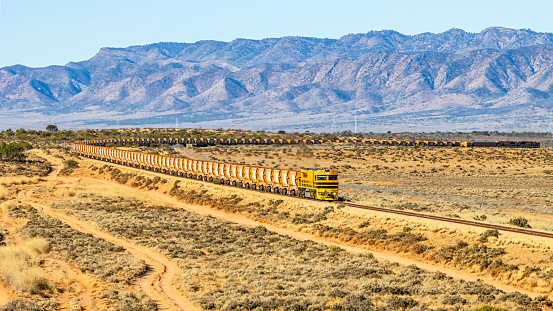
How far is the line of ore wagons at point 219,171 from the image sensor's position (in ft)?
185

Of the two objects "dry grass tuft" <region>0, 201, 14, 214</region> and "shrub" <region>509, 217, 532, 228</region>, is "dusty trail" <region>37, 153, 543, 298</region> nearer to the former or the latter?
"shrub" <region>509, 217, 532, 228</region>

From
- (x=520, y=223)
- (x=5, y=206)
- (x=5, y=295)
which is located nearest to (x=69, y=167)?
(x=5, y=206)

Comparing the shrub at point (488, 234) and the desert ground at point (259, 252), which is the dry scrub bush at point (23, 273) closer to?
the desert ground at point (259, 252)

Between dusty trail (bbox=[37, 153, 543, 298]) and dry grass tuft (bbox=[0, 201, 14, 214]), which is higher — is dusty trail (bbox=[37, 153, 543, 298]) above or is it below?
below

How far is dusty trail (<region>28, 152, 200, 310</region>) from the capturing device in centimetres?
2653

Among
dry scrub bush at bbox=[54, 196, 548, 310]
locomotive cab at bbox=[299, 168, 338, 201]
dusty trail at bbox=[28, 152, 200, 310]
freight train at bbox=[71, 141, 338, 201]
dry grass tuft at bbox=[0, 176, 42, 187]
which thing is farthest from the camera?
dry grass tuft at bbox=[0, 176, 42, 187]

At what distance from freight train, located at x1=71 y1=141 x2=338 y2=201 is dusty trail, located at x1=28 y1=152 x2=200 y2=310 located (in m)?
16.1

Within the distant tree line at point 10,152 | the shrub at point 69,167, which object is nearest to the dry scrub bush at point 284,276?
the shrub at point 69,167

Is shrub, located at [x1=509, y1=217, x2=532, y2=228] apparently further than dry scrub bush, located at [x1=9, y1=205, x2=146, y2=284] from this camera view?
Yes

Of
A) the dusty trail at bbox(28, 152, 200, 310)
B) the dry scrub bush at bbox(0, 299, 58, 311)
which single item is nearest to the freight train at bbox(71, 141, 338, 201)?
the dusty trail at bbox(28, 152, 200, 310)

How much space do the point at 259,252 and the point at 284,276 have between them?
243 inches

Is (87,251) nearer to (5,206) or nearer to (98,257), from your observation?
(98,257)

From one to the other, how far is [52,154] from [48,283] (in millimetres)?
93243

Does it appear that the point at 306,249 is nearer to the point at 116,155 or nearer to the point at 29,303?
the point at 29,303
